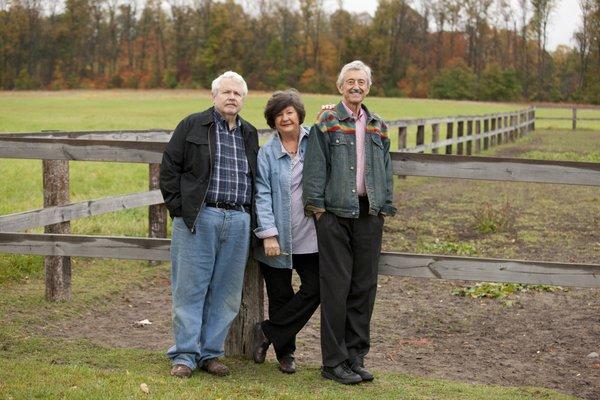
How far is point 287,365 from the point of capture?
5.13 m

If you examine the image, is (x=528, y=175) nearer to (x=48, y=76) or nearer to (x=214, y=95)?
(x=214, y=95)

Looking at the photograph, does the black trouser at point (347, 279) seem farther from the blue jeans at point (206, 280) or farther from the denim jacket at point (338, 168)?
the blue jeans at point (206, 280)

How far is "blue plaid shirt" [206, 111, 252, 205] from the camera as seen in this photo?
4.83m

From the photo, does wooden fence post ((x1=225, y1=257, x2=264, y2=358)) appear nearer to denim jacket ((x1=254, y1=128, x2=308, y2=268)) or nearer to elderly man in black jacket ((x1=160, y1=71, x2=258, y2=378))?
elderly man in black jacket ((x1=160, y1=71, x2=258, y2=378))

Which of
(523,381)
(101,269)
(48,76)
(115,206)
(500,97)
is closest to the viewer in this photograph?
(523,381)

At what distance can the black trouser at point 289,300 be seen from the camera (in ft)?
16.5

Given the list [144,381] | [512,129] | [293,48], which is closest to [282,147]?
[144,381]

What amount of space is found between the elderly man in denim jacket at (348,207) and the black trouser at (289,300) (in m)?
0.16

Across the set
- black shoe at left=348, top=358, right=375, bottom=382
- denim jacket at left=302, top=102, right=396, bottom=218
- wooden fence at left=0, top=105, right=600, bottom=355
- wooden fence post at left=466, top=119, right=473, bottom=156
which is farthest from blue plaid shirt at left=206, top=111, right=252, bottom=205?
wooden fence post at left=466, top=119, right=473, bottom=156

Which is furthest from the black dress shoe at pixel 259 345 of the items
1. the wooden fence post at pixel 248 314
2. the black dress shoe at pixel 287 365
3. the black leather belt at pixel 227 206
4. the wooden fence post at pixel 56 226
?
the wooden fence post at pixel 56 226

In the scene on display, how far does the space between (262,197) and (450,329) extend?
2414mm

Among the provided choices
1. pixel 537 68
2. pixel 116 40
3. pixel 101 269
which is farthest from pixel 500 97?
pixel 101 269

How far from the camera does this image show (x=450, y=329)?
665 cm

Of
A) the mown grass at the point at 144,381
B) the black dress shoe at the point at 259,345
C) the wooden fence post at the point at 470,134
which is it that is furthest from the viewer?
the wooden fence post at the point at 470,134
